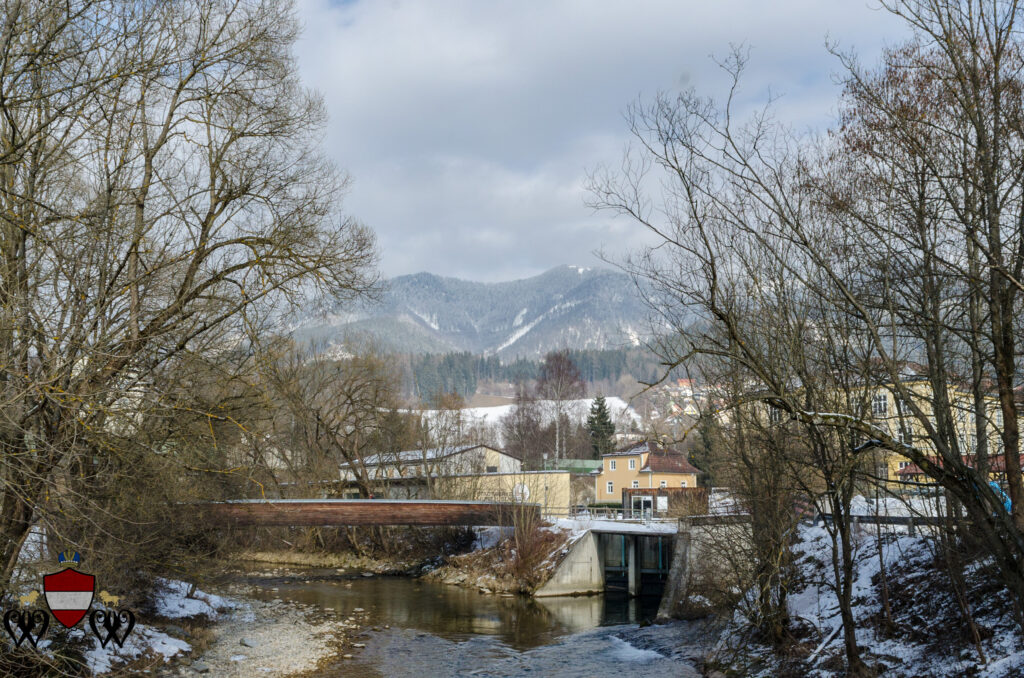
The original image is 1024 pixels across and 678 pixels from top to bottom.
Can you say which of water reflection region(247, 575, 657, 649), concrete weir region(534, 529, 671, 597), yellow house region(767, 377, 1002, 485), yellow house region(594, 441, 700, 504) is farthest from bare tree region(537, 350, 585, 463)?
yellow house region(767, 377, 1002, 485)

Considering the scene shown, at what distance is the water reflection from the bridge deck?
271cm

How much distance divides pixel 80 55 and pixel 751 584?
14.4 meters

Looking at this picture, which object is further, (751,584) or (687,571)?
(687,571)

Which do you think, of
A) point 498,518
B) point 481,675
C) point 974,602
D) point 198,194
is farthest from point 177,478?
point 498,518

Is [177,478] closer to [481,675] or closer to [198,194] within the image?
[198,194]

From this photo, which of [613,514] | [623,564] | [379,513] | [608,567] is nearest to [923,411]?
[379,513]

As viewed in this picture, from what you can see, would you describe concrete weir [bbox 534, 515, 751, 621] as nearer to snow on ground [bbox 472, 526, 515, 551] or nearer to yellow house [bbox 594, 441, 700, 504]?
snow on ground [bbox 472, 526, 515, 551]

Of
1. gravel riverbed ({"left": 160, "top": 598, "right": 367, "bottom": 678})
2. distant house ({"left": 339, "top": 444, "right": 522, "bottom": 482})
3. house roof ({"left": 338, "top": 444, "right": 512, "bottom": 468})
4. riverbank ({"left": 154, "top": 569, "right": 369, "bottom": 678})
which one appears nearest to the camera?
gravel riverbed ({"left": 160, "top": 598, "right": 367, "bottom": 678})

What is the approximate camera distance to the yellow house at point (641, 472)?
60719mm

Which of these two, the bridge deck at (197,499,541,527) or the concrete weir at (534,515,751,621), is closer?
the concrete weir at (534,515,751,621)

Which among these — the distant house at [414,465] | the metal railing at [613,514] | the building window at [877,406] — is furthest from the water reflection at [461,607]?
the building window at [877,406]

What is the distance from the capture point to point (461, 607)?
2972 cm

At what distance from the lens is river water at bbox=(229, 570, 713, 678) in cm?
1930

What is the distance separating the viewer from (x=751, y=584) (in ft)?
53.4
